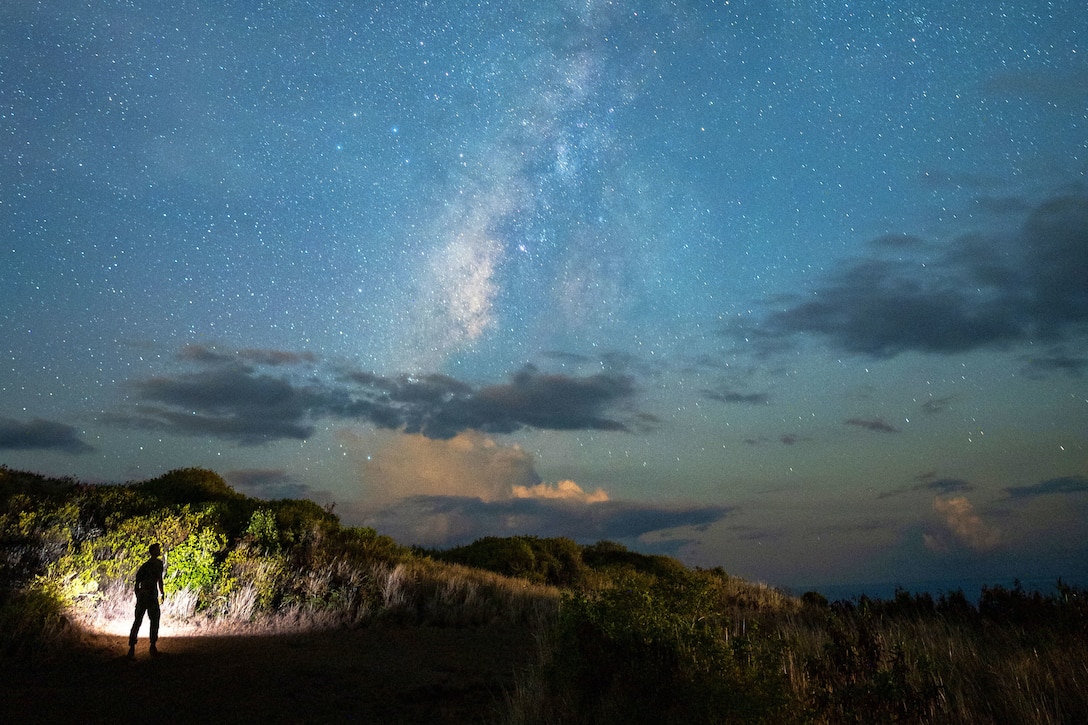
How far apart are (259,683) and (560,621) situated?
408cm

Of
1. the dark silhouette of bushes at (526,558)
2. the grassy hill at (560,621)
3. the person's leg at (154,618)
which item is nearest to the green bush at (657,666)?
the grassy hill at (560,621)

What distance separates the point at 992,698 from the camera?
22.3 ft

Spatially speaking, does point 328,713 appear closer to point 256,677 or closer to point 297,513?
point 256,677

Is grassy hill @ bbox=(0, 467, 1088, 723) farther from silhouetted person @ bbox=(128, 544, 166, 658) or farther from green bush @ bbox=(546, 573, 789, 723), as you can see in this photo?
silhouetted person @ bbox=(128, 544, 166, 658)

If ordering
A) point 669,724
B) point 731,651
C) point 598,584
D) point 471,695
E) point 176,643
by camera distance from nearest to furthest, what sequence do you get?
point 669,724 → point 731,651 → point 471,695 → point 176,643 → point 598,584

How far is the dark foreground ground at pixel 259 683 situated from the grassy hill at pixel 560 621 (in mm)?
387

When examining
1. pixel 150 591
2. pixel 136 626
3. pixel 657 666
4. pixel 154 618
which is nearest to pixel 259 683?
pixel 136 626

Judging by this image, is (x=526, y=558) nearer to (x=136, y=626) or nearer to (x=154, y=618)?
(x=154, y=618)

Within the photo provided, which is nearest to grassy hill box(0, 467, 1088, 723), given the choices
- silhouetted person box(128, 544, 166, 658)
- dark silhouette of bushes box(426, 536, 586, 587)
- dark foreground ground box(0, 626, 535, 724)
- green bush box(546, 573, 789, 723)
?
green bush box(546, 573, 789, 723)

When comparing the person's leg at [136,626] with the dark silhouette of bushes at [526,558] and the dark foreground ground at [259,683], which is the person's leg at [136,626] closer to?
the dark foreground ground at [259,683]

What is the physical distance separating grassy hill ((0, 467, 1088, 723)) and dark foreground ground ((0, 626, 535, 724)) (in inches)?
15.2

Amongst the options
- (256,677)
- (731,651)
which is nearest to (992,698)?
(731,651)

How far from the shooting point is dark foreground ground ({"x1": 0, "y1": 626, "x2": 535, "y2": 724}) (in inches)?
288

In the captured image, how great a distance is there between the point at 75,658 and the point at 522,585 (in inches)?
490
